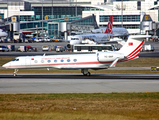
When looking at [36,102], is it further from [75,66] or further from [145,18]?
[145,18]

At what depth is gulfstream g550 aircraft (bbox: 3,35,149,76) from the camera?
35469 millimetres

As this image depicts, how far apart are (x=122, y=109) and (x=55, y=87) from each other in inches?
421

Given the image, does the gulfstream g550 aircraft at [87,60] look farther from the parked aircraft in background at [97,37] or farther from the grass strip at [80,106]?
the parked aircraft in background at [97,37]

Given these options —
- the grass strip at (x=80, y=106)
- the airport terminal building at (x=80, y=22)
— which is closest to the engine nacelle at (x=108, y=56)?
the grass strip at (x=80, y=106)

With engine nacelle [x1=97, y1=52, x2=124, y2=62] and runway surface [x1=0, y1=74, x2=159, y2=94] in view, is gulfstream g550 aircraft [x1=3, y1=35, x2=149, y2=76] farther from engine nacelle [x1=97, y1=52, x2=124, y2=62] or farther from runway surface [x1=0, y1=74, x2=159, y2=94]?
runway surface [x1=0, y1=74, x2=159, y2=94]

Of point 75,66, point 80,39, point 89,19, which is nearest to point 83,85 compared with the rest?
point 75,66

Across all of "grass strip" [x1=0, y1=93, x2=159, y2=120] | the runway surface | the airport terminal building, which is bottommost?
the runway surface

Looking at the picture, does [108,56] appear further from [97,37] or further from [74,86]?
[97,37]

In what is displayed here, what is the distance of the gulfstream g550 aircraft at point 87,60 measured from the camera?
35469 mm

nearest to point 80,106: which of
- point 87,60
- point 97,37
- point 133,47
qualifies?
point 87,60

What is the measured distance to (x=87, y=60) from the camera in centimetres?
3562

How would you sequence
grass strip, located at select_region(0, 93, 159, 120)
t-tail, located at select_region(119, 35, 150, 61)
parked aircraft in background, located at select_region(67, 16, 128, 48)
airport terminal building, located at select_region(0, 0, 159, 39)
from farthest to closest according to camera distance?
airport terminal building, located at select_region(0, 0, 159, 39), parked aircraft in background, located at select_region(67, 16, 128, 48), t-tail, located at select_region(119, 35, 150, 61), grass strip, located at select_region(0, 93, 159, 120)

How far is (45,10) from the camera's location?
18638 centimetres

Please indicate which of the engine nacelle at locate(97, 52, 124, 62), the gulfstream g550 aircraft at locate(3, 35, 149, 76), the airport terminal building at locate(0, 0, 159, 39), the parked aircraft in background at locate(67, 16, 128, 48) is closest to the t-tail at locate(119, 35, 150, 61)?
the gulfstream g550 aircraft at locate(3, 35, 149, 76)
